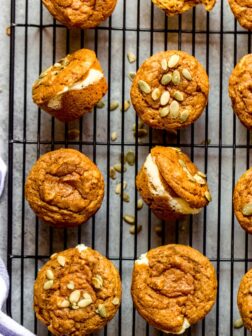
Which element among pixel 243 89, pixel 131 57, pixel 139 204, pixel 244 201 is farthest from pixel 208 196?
pixel 131 57

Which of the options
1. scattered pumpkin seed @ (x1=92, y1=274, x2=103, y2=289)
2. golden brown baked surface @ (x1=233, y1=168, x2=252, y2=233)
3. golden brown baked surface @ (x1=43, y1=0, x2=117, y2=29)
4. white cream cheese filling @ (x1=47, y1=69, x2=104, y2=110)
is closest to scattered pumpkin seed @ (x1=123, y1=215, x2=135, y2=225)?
scattered pumpkin seed @ (x1=92, y1=274, x2=103, y2=289)

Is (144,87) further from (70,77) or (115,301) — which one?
(115,301)

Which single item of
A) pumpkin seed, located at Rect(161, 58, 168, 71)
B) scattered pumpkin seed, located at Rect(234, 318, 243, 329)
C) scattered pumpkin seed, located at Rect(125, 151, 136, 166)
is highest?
pumpkin seed, located at Rect(161, 58, 168, 71)

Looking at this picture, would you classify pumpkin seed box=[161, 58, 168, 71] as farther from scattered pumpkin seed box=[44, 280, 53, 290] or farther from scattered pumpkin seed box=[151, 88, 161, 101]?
scattered pumpkin seed box=[44, 280, 53, 290]

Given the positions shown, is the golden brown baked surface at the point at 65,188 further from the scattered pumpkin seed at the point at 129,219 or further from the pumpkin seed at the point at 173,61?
the pumpkin seed at the point at 173,61

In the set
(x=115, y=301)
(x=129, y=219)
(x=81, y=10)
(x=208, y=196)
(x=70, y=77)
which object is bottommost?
(x=115, y=301)

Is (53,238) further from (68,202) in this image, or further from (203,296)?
(203,296)

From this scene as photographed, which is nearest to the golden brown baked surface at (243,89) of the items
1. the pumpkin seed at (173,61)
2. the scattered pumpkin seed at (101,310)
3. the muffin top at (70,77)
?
the pumpkin seed at (173,61)
